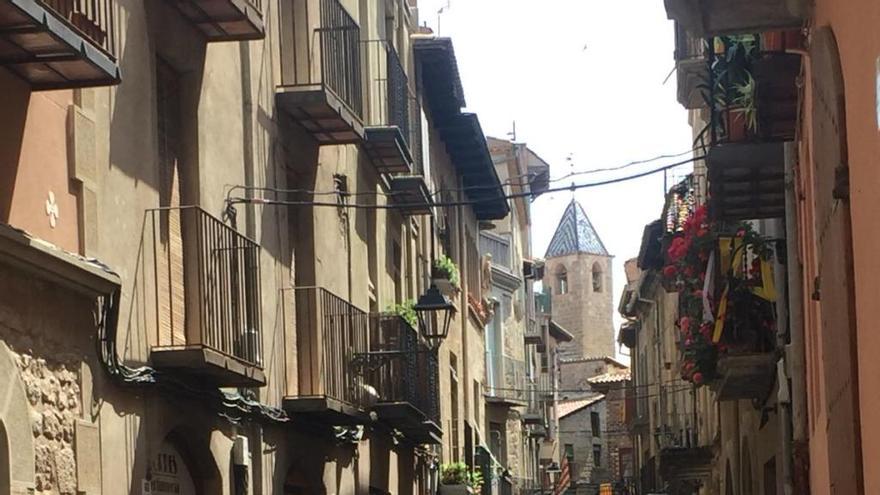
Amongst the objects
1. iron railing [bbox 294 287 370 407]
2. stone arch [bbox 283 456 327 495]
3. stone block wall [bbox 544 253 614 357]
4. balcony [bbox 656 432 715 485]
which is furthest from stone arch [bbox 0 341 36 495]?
stone block wall [bbox 544 253 614 357]

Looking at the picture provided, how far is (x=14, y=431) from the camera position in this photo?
953 cm

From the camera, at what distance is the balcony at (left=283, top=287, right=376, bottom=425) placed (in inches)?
674

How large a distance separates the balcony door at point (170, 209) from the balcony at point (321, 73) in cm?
317

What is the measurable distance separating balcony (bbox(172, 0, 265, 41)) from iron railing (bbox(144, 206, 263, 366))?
1598 millimetres

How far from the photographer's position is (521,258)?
189 ft

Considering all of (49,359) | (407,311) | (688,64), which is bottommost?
(49,359)

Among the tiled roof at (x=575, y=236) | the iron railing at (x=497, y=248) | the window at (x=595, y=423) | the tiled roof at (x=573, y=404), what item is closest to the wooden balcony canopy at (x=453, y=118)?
the iron railing at (x=497, y=248)

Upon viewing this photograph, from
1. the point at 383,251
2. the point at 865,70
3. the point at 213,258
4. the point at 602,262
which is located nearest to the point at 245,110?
the point at 213,258

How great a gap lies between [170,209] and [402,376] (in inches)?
324

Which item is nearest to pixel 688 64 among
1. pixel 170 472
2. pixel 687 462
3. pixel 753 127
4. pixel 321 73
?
pixel 321 73

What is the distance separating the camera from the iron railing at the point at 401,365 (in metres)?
19.9

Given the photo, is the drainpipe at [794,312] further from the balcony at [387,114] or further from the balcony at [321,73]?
the balcony at [387,114]

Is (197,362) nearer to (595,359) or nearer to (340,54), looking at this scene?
(340,54)

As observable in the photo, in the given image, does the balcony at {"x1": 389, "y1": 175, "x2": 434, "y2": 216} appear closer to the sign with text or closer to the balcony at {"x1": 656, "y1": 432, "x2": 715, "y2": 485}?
the sign with text
